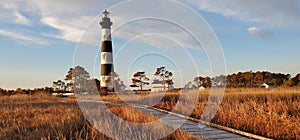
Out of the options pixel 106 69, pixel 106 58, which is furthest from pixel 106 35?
pixel 106 69

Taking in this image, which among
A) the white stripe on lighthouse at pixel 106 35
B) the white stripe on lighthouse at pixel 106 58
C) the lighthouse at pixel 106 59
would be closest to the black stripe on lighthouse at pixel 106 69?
the lighthouse at pixel 106 59

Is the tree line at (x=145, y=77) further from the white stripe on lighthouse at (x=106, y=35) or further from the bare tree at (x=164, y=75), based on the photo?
the white stripe on lighthouse at (x=106, y=35)

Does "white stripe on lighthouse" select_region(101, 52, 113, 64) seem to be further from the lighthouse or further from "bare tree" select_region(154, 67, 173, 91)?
"bare tree" select_region(154, 67, 173, 91)

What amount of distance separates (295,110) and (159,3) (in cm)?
533

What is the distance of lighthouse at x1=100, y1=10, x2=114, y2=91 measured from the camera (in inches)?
1289

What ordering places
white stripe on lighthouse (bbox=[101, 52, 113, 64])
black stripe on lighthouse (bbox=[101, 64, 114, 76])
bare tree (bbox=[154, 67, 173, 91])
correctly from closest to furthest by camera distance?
bare tree (bbox=[154, 67, 173, 91]) → black stripe on lighthouse (bbox=[101, 64, 114, 76]) → white stripe on lighthouse (bbox=[101, 52, 113, 64])

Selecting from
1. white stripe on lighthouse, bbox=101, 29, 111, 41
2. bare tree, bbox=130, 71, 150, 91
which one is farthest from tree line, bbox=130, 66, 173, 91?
white stripe on lighthouse, bbox=101, 29, 111, 41

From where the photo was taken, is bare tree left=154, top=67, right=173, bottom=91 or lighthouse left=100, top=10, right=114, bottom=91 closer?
bare tree left=154, top=67, right=173, bottom=91

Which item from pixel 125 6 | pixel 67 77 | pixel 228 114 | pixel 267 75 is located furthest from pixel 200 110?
pixel 267 75

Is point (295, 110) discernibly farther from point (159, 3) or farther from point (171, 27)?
point (159, 3)

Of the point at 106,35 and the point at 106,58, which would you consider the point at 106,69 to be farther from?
the point at 106,35

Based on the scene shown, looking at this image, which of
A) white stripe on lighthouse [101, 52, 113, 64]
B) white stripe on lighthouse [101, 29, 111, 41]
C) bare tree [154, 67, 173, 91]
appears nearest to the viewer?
bare tree [154, 67, 173, 91]

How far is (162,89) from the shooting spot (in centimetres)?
2500

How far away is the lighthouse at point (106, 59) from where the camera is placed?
32750 millimetres
